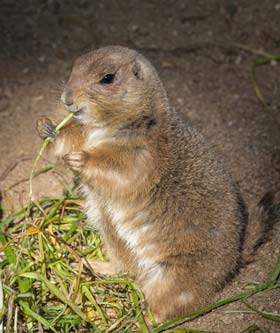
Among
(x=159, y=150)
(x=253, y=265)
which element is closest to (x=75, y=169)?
(x=159, y=150)

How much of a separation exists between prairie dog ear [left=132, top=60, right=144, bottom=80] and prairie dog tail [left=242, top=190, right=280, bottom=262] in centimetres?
100

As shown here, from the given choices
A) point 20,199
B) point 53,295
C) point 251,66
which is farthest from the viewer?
point 251,66

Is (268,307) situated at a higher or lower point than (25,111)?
lower

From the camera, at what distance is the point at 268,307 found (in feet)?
11.1

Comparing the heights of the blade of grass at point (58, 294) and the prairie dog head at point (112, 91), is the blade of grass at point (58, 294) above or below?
below

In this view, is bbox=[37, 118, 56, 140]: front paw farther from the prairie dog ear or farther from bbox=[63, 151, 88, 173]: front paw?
the prairie dog ear

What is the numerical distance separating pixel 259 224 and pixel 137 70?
3.56ft

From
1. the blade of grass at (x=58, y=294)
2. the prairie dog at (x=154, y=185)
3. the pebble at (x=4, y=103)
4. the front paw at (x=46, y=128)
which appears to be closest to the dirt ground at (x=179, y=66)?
the pebble at (x=4, y=103)

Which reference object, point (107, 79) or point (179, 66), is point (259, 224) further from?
point (179, 66)

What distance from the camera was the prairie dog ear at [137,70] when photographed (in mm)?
3249

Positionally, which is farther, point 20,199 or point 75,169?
point 20,199

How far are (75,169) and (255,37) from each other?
2.49 metres

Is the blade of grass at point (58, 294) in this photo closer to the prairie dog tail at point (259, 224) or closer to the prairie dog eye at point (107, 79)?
the prairie dog tail at point (259, 224)

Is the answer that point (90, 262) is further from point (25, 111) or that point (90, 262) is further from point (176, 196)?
point (25, 111)
